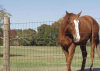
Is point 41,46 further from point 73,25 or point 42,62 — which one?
point 73,25

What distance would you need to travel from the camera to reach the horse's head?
281 inches

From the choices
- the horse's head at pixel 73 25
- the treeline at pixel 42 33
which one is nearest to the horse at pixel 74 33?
the horse's head at pixel 73 25

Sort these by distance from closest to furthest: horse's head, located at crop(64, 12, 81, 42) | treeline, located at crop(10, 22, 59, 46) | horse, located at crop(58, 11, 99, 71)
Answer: horse's head, located at crop(64, 12, 81, 42) < horse, located at crop(58, 11, 99, 71) < treeline, located at crop(10, 22, 59, 46)

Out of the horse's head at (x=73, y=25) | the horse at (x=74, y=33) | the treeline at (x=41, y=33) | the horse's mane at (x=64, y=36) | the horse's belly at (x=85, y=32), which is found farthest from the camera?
the treeline at (x=41, y=33)

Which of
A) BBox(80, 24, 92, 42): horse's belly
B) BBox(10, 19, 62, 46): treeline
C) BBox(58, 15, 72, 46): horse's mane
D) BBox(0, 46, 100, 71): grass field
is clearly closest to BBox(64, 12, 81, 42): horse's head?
BBox(58, 15, 72, 46): horse's mane

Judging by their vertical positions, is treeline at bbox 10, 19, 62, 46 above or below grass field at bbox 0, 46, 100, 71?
above

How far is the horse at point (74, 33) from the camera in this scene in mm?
7262

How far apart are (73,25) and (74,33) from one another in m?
0.26

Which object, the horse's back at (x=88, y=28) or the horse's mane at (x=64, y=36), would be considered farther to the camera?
the horse's back at (x=88, y=28)

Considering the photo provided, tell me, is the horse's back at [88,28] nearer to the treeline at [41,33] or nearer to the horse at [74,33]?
the horse at [74,33]

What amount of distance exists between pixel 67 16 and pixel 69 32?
1.75 feet

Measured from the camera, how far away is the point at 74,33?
23.5 ft

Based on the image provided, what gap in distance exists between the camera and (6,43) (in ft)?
23.3

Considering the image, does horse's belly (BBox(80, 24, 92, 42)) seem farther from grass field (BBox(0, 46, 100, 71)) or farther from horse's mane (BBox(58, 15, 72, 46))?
grass field (BBox(0, 46, 100, 71))
